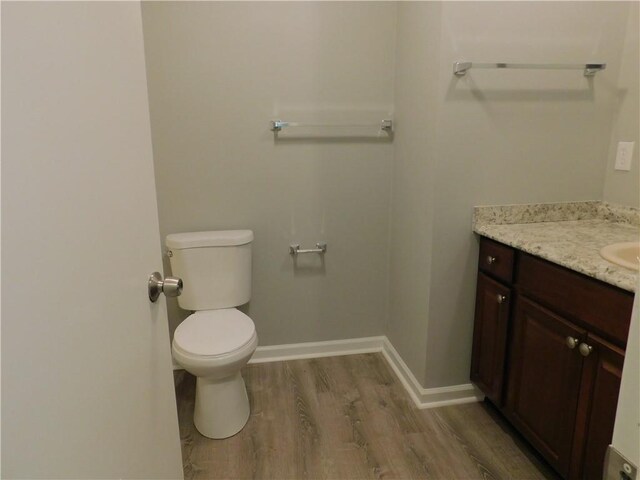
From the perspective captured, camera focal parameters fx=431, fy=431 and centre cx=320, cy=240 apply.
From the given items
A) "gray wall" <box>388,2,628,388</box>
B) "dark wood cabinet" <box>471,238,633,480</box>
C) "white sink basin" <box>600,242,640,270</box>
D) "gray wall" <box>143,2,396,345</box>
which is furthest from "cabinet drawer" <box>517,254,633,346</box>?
"gray wall" <box>143,2,396,345</box>

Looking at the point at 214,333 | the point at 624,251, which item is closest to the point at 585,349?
the point at 624,251

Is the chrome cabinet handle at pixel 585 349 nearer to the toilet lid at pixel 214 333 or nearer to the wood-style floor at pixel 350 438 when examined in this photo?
the wood-style floor at pixel 350 438

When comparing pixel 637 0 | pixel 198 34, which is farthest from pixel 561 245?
pixel 198 34

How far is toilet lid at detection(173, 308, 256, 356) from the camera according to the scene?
1.77 metres

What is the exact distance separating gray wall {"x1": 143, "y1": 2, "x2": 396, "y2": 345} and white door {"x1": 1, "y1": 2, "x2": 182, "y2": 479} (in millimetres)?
1293

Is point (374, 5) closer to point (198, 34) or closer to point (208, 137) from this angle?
point (198, 34)

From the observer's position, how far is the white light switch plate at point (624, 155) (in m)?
1.88

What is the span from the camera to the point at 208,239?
212 centimetres

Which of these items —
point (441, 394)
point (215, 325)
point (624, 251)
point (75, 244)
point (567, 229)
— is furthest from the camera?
point (441, 394)

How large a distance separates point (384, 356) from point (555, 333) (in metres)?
1.21

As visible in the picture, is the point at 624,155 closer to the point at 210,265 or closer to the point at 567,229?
the point at 567,229

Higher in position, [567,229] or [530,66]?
[530,66]

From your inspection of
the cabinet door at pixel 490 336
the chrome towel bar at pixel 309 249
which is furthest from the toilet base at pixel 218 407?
the cabinet door at pixel 490 336

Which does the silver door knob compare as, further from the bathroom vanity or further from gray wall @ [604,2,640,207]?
gray wall @ [604,2,640,207]
